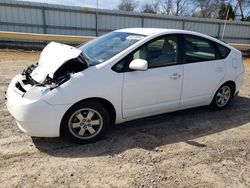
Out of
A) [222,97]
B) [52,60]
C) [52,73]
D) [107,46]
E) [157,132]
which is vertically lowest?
[157,132]

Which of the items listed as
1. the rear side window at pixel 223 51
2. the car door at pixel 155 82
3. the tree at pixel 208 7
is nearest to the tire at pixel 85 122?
the car door at pixel 155 82

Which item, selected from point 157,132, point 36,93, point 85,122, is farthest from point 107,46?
point 157,132

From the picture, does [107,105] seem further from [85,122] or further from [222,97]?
[222,97]

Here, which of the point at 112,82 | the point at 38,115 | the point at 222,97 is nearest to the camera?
the point at 38,115

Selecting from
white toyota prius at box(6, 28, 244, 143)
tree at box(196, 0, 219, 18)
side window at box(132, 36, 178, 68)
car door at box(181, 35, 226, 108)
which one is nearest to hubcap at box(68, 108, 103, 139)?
white toyota prius at box(6, 28, 244, 143)

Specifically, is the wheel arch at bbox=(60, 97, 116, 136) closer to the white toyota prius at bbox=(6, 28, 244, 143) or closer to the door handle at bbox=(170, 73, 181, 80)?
the white toyota prius at bbox=(6, 28, 244, 143)

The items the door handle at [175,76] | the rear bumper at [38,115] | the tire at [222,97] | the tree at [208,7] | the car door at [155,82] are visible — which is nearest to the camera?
the rear bumper at [38,115]

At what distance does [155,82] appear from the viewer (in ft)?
14.0

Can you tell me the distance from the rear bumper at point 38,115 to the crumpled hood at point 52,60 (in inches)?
17.5

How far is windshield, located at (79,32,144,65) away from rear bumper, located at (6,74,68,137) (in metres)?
0.93

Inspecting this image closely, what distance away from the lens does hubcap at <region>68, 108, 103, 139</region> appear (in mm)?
3785

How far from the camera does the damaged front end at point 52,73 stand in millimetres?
3604

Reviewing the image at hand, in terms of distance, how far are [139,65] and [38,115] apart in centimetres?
154

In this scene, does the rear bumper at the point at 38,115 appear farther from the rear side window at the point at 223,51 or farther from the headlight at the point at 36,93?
the rear side window at the point at 223,51
